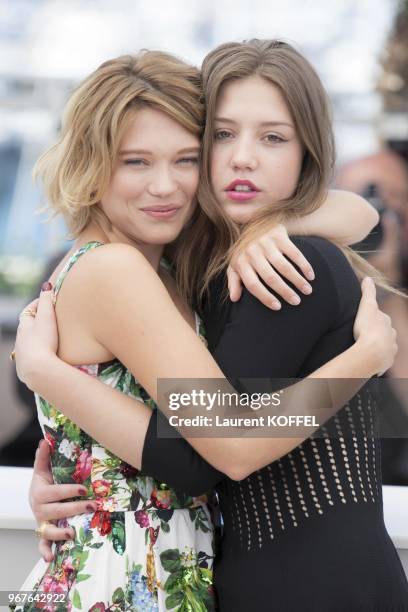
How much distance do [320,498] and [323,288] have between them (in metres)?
0.33

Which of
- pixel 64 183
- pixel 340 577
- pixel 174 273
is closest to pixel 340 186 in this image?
pixel 174 273

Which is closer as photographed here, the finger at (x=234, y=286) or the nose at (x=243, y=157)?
the finger at (x=234, y=286)

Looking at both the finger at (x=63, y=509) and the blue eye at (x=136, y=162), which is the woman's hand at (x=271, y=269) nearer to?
the blue eye at (x=136, y=162)

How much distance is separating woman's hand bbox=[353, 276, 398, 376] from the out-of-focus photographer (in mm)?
1037

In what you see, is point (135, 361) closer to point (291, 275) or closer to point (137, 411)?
point (137, 411)

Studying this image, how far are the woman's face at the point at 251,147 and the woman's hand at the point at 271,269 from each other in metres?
0.13

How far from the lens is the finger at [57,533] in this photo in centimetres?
142

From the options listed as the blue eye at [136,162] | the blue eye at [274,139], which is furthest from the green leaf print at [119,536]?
the blue eye at [274,139]

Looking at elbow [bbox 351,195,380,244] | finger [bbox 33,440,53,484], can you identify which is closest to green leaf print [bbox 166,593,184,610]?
finger [bbox 33,440,53,484]

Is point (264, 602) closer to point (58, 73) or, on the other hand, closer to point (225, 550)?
point (225, 550)

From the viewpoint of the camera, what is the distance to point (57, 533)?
144cm

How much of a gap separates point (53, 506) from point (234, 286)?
0.49 metres

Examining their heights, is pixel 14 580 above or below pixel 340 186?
below

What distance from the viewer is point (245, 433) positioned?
129 cm
